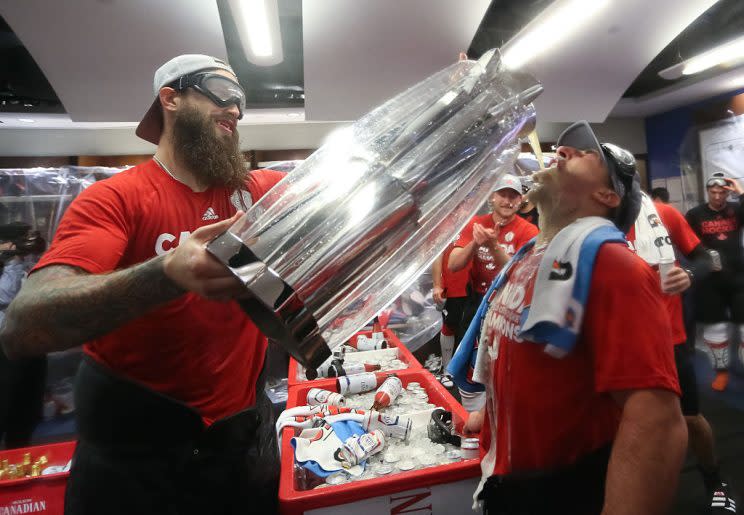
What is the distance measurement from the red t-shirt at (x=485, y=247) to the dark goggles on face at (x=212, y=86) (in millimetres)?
2064

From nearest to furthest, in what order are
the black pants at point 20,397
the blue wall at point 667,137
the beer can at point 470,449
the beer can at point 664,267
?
the beer can at point 470,449 < the beer can at point 664,267 < the black pants at point 20,397 < the blue wall at point 667,137

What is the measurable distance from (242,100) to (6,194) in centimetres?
418

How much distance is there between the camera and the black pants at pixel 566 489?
3.20 feet

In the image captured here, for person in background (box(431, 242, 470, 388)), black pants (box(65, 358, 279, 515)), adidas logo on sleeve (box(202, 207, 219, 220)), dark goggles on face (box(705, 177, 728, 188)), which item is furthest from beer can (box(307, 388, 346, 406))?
dark goggles on face (box(705, 177, 728, 188))

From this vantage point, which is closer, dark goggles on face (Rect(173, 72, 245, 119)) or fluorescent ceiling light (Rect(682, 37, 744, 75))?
dark goggles on face (Rect(173, 72, 245, 119))

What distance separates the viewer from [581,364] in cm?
95

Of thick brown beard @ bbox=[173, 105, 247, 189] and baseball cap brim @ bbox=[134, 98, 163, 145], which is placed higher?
baseball cap brim @ bbox=[134, 98, 163, 145]

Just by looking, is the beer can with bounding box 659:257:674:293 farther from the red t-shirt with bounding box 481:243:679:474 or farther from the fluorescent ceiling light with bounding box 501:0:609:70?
the fluorescent ceiling light with bounding box 501:0:609:70

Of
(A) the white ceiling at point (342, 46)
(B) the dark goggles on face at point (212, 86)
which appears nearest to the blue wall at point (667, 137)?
(A) the white ceiling at point (342, 46)

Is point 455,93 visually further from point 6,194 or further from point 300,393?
point 6,194

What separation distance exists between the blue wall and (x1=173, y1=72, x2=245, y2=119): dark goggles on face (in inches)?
324

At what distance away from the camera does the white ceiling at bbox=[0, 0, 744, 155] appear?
146 inches

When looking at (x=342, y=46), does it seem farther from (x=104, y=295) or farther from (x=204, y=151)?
(x=104, y=295)

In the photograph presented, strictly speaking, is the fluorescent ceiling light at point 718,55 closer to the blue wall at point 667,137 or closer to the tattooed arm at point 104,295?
the blue wall at point 667,137
